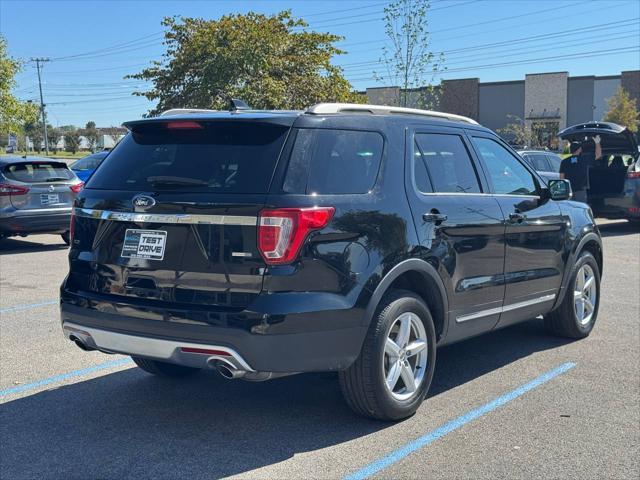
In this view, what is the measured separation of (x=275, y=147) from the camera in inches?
165

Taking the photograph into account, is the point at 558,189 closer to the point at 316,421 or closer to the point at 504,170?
the point at 504,170

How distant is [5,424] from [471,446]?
2.78 m

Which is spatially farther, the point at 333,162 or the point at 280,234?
the point at 333,162

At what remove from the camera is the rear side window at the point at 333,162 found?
416 centimetres

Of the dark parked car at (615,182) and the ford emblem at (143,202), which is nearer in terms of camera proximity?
the ford emblem at (143,202)

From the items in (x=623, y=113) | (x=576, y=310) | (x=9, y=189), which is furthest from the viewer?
(x=623, y=113)

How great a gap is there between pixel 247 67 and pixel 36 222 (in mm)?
15850

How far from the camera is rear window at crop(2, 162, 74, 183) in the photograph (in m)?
12.4

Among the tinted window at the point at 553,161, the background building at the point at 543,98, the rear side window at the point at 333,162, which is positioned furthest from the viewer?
the background building at the point at 543,98

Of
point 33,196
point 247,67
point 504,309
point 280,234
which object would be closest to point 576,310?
point 504,309

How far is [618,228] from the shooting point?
56.9 ft

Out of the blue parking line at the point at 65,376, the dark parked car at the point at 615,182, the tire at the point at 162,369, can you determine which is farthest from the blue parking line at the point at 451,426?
the dark parked car at the point at 615,182

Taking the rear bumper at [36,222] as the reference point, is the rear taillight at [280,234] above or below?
above

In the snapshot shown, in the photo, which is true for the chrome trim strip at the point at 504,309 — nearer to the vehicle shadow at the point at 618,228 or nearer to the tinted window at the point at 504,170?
the tinted window at the point at 504,170
